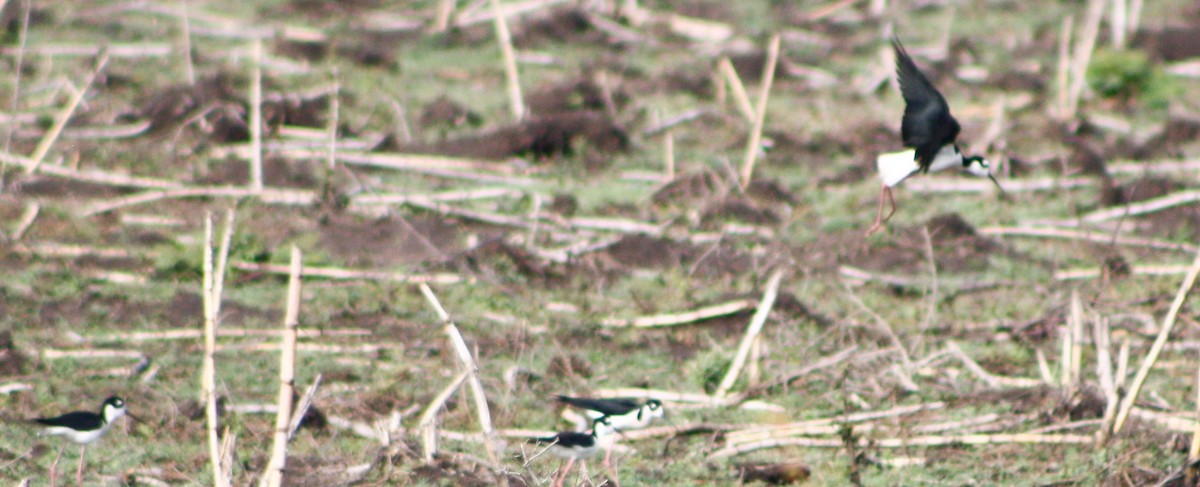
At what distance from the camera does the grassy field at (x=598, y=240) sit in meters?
6.12

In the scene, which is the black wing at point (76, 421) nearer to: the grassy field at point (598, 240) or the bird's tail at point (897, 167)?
the grassy field at point (598, 240)

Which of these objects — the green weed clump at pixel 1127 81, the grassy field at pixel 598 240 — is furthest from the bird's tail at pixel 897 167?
the green weed clump at pixel 1127 81

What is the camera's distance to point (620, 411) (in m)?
5.78

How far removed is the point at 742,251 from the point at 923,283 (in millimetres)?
1003

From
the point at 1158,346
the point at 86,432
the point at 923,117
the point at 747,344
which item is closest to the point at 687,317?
the point at 747,344

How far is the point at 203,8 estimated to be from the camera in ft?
39.7

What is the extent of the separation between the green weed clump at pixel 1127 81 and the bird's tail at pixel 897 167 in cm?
532

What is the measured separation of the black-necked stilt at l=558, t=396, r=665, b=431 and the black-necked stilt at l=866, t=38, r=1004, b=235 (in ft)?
3.70

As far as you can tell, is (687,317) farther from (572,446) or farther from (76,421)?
(76,421)

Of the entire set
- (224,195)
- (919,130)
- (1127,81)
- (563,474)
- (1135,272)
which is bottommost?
(1135,272)

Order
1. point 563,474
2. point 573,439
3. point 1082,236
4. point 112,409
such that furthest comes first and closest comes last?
point 1082,236, point 112,409, point 573,439, point 563,474

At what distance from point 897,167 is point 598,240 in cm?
246

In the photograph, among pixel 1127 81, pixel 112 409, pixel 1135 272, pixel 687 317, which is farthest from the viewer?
pixel 1127 81

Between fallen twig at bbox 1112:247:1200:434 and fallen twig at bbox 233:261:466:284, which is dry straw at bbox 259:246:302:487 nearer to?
fallen twig at bbox 1112:247:1200:434
